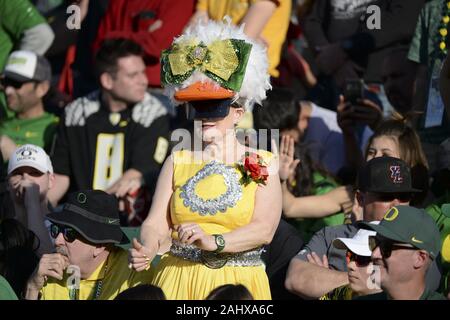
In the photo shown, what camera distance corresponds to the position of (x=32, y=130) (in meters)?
9.20

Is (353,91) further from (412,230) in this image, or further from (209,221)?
(412,230)

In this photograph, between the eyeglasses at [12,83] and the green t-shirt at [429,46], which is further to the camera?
the eyeglasses at [12,83]

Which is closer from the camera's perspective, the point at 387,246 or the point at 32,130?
the point at 387,246

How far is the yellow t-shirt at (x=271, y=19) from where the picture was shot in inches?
346

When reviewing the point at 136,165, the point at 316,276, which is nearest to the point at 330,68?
the point at 136,165

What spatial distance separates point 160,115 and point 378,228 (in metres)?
3.24

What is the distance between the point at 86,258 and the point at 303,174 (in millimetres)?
2003

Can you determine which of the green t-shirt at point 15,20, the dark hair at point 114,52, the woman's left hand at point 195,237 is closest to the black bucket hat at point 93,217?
the woman's left hand at point 195,237

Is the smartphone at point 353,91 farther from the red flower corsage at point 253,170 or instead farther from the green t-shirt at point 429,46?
the red flower corsage at point 253,170

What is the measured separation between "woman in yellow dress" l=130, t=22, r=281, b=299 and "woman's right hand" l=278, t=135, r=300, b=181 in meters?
1.27

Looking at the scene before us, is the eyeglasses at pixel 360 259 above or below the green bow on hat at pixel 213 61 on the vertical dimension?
below

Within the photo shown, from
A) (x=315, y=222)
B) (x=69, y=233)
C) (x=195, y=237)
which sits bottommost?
A: (x=315, y=222)

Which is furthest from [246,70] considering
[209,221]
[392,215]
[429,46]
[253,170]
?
[429,46]
